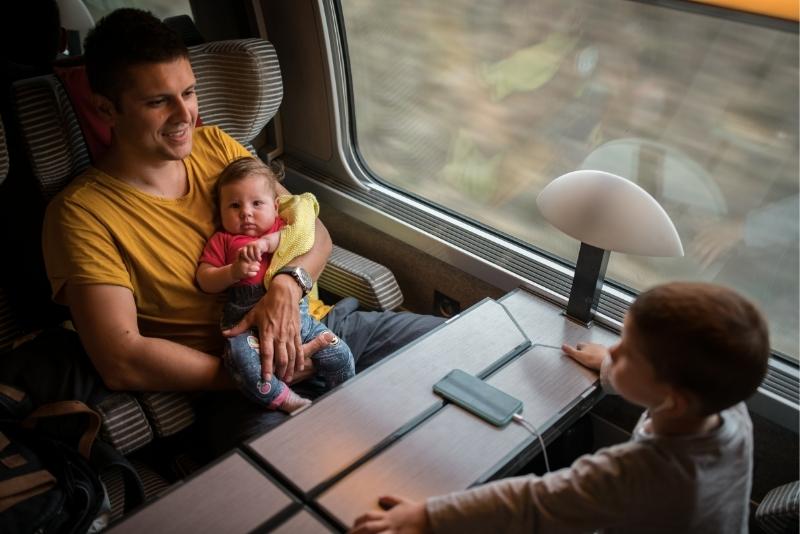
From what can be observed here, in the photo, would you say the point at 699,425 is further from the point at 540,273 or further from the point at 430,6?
the point at 430,6

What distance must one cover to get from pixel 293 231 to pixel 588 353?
893mm

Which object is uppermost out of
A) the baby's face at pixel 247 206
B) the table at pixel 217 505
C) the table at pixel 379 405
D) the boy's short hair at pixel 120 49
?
the boy's short hair at pixel 120 49

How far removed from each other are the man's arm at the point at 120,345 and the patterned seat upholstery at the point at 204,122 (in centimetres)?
6

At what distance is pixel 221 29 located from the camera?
2699 millimetres

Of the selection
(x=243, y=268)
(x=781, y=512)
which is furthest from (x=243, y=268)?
(x=781, y=512)

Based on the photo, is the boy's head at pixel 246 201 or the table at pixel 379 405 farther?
the boy's head at pixel 246 201

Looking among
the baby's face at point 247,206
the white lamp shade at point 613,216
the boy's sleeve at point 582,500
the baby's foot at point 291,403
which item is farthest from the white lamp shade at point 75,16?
the boy's sleeve at point 582,500

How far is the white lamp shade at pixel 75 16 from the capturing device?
7.93 feet

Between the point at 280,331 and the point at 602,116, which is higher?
the point at 602,116

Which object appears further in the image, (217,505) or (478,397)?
(478,397)

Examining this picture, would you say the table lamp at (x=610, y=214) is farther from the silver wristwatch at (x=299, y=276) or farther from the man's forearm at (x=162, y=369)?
the man's forearm at (x=162, y=369)

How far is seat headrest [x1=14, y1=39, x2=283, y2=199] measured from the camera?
6.31 ft

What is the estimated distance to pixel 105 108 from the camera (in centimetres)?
192

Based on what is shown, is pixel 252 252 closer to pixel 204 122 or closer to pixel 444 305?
pixel 204 122
